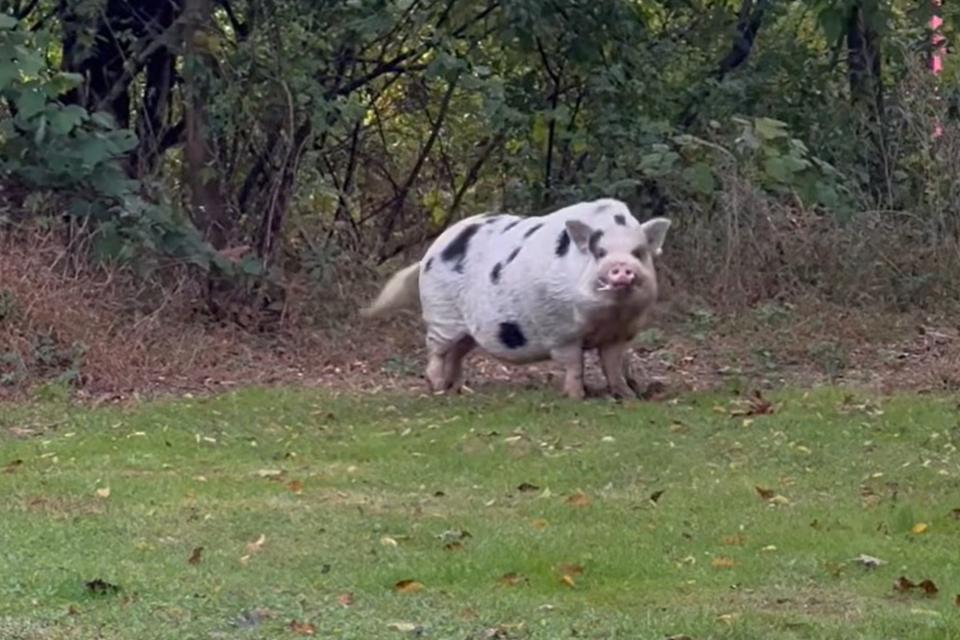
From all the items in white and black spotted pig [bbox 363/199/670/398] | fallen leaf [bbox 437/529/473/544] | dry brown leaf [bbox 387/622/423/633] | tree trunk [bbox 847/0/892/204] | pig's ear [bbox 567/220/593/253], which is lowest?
fallen leaf [bbox 437/529/473/544]

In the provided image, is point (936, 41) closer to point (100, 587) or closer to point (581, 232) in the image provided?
point (581, 232)

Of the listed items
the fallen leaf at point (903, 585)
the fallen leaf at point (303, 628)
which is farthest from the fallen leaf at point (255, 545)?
the fallen leaf at point (903, 585)

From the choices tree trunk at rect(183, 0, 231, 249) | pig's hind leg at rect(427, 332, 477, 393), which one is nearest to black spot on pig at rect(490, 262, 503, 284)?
pig's hind leg at rect(427, 332, 477, 393)

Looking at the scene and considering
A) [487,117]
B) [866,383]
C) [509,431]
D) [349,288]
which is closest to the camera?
[509,431]

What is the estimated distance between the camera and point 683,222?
16391mm

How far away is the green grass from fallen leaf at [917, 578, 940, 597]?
0.04 meters

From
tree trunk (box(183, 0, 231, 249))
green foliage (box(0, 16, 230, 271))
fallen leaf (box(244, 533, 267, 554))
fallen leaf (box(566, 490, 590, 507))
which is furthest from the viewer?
tree trunk (box(183, 0, 231, 249))

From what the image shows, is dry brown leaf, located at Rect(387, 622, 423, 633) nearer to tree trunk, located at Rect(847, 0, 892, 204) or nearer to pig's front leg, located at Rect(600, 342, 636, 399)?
pig's front leg, located at Rect(600, 342, 636, 399)

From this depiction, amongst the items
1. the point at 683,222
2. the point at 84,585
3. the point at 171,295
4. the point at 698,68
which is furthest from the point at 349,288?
the point at 84,585

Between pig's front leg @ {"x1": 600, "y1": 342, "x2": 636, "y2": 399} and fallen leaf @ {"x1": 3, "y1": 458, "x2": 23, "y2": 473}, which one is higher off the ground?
pig's front leg @ {"x1": 600, "y1": 342, "x2": 636, "y2": 399}

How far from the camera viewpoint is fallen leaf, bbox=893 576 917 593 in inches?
283

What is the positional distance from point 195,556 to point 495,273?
5144 mm

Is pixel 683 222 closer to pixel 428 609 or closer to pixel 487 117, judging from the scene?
pixel 487 117

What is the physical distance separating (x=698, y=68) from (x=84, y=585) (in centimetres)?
1202
